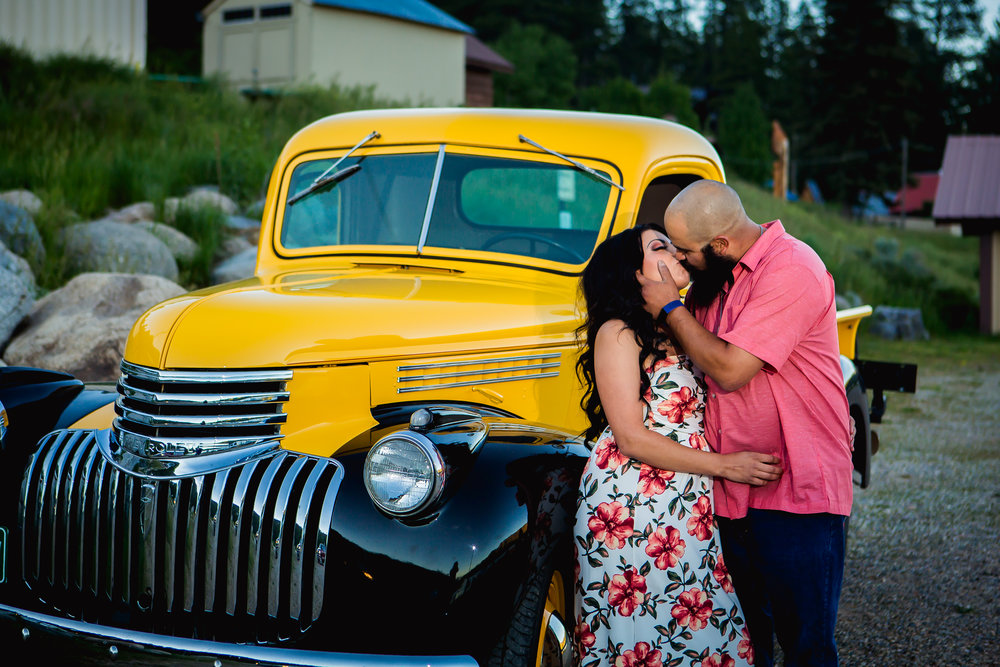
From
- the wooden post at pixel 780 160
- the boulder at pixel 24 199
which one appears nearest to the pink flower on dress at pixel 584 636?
the boulder at pixel 24 199

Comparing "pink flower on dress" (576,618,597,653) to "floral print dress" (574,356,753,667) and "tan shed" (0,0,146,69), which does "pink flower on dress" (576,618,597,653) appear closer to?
"floral print dress" (574,356,753,667)

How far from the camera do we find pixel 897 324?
17.1 meters

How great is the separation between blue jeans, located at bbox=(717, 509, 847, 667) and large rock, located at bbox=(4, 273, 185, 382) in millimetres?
5003

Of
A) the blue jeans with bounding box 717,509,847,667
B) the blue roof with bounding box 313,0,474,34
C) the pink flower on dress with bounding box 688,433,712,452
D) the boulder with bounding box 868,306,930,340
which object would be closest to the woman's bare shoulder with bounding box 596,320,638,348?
the pink flower on dress with bounding box 688,433,712,452

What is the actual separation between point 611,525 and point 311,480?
0.84m

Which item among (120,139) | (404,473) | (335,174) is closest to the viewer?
(404,473)

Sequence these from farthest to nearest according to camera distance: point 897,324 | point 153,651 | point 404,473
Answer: point 897,324
point 404,473
point 153,651

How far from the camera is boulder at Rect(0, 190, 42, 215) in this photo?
9.42 metres

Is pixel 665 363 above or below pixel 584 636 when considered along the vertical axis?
above

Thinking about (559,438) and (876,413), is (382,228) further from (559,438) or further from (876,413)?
(876,413)

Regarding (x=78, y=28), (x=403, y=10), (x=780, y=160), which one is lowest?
(x=780, y=160)

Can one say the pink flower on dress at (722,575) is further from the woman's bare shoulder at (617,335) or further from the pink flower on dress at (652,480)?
the woman's bare shoulder at (617,335)

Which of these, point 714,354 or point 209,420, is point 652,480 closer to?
point 714,354

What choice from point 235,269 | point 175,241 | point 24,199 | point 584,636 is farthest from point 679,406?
point 24,199
